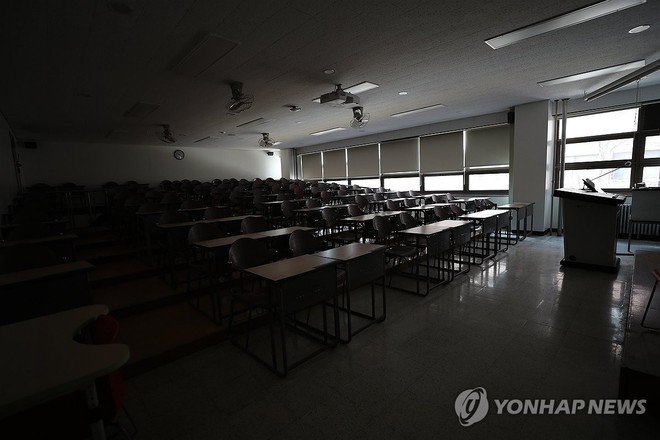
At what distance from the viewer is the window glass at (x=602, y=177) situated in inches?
258

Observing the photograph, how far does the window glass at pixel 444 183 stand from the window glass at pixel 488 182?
35 centimetres

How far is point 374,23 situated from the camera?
314cm

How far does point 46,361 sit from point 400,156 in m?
10.5

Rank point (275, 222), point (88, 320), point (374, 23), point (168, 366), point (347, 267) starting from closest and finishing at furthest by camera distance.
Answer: point (88, 320), point (168, 366), point (347, 267), point (374, 23), point (275, 222)

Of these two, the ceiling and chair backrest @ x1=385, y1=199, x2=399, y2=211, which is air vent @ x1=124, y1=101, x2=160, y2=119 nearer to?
the ceiling

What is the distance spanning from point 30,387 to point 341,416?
154 cm

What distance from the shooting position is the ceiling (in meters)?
2.84

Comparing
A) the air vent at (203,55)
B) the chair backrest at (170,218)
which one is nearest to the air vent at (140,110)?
the air vent at (203,55)

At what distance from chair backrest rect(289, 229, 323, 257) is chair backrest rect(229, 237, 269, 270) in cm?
30

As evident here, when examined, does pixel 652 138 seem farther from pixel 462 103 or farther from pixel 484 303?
pixel 484 303

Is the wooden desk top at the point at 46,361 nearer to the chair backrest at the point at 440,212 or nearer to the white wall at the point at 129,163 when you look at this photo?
the chair backrest at the point at 440,212

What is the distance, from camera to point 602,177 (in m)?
6.81

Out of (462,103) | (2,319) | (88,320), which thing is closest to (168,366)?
(2,319)

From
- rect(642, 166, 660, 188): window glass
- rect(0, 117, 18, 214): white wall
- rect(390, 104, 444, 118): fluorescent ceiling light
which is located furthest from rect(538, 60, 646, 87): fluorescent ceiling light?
rect(0, 117, 18, 214): white wall
